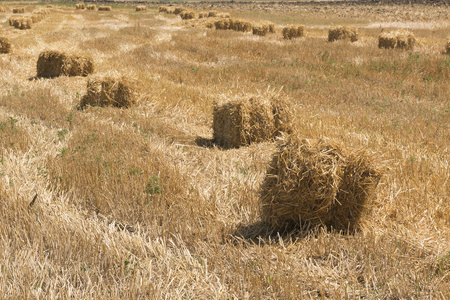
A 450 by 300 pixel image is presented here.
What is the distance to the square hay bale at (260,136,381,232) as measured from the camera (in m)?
4.04

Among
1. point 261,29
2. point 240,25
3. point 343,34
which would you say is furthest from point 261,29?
point 343,34

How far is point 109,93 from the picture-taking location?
29.6ft

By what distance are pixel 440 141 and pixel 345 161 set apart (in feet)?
11.3

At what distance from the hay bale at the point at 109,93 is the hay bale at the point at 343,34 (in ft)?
40.7

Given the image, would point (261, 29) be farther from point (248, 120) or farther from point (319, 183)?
point (319, 183)

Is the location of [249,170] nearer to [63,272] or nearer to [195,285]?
[195,285]

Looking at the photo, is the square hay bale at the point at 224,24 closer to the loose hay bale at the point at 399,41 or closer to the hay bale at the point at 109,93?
the loose hay bale at the point at 399,41

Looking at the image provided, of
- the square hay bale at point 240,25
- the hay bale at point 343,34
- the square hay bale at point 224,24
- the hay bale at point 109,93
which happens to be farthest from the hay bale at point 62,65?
the square hay bale at point 240,25

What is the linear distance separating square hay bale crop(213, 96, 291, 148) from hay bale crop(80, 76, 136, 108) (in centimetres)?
274

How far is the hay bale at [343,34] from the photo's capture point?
18.8 meters

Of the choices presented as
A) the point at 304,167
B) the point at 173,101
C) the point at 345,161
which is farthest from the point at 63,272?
the point at 173,101

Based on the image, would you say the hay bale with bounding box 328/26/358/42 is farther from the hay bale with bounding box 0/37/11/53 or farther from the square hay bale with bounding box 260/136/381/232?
the square hay bale with bounding box 260/136/381/232

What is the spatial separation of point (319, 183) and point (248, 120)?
2.93 meters

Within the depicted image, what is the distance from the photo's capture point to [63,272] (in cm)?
357
